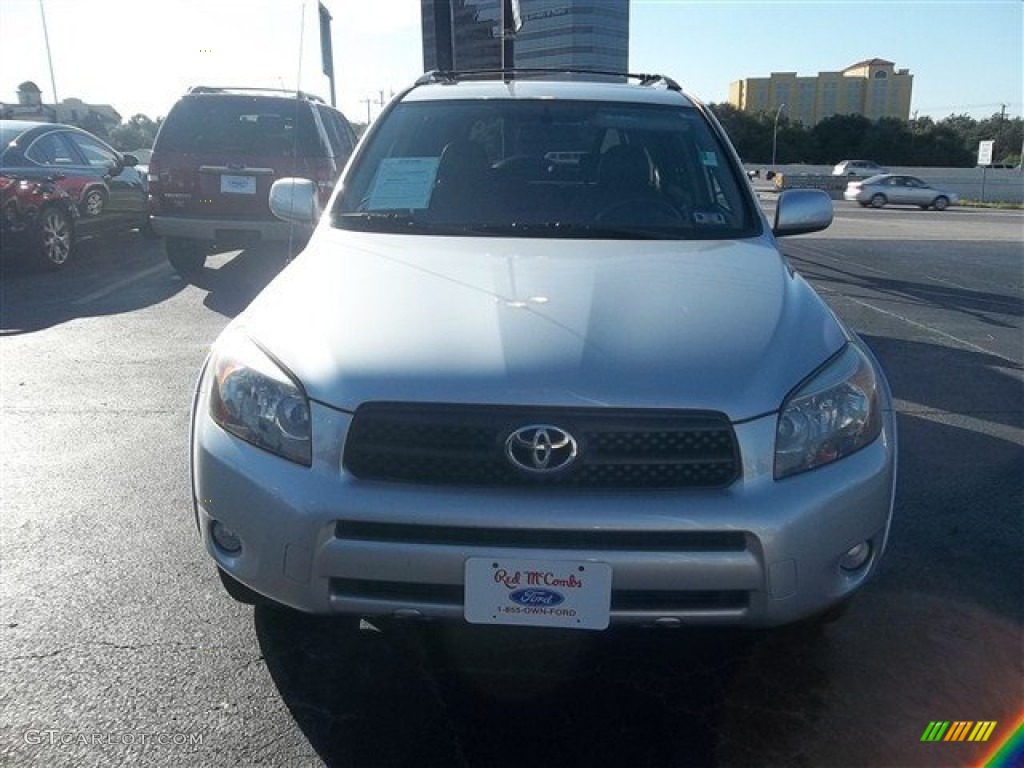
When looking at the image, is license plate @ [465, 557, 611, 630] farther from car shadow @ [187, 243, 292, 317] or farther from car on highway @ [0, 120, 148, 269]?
car on highway @ [0, 120, 148, 269]

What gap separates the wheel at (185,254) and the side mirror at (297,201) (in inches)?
223

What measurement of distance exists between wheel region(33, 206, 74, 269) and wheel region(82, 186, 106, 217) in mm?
403

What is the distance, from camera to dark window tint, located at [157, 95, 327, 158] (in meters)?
9.02

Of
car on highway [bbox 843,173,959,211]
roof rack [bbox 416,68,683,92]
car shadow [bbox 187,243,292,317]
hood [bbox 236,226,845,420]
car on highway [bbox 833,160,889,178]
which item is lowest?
car on highway [bbox 833,160,889,178]

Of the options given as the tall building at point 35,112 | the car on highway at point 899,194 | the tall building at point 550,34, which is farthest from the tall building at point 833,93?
the tall building at point 35,112

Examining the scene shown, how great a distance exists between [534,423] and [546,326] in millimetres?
356

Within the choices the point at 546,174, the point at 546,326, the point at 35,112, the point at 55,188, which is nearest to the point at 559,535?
the point at 546,326

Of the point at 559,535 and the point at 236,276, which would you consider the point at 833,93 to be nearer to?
the point at 236,276

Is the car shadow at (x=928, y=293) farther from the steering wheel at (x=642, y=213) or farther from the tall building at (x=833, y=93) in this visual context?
the tall building at (x=833, y=93)

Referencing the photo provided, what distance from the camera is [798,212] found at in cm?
412

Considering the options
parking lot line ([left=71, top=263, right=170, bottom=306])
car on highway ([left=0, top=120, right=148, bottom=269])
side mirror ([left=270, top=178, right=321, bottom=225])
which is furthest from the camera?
car on highway ([left=0, top=120, right=148, bottom=269])

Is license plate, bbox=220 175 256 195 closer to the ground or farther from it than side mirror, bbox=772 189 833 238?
closer to the ground

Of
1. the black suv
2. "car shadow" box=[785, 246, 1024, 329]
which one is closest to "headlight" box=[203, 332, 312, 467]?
the black suv

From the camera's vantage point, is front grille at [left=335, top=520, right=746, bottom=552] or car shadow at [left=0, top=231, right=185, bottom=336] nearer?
front grille at [left=335, top=520, right=746, bottom=552]
